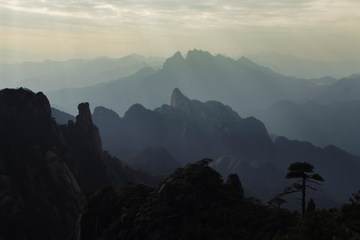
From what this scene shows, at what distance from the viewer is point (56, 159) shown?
329 ft

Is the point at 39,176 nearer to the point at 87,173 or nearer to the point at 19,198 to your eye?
the point at 19,198

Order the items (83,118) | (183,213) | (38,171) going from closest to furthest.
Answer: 1. (183,213)
2. (38,171)
3. (83,118)

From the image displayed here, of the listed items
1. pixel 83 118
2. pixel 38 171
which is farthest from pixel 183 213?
pixel 83 118

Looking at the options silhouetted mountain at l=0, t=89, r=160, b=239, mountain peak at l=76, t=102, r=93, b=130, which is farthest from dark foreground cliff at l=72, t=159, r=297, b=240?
mountain peak at l=76, t=102, r=93, b=130

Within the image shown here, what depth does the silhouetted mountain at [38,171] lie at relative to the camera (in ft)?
261

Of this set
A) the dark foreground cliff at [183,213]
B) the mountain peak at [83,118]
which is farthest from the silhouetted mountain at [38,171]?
the dark foreground cliff at [183,213]

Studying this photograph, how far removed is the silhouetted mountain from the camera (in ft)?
261

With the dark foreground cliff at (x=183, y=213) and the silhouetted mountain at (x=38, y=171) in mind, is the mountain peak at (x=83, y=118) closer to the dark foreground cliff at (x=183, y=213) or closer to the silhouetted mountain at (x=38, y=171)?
the silhouetted mountain at (x=38, y=171)

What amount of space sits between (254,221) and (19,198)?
77101mm

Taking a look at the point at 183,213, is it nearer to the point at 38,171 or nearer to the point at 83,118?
the point at 38,171

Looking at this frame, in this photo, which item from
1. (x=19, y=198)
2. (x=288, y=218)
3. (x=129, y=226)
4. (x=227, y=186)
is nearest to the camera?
(x=288, y=218)

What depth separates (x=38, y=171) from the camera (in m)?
95.2

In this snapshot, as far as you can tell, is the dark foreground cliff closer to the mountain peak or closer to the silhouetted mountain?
the silhouetted mountain

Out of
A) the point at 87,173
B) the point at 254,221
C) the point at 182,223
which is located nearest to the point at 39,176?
the point at 87,173
